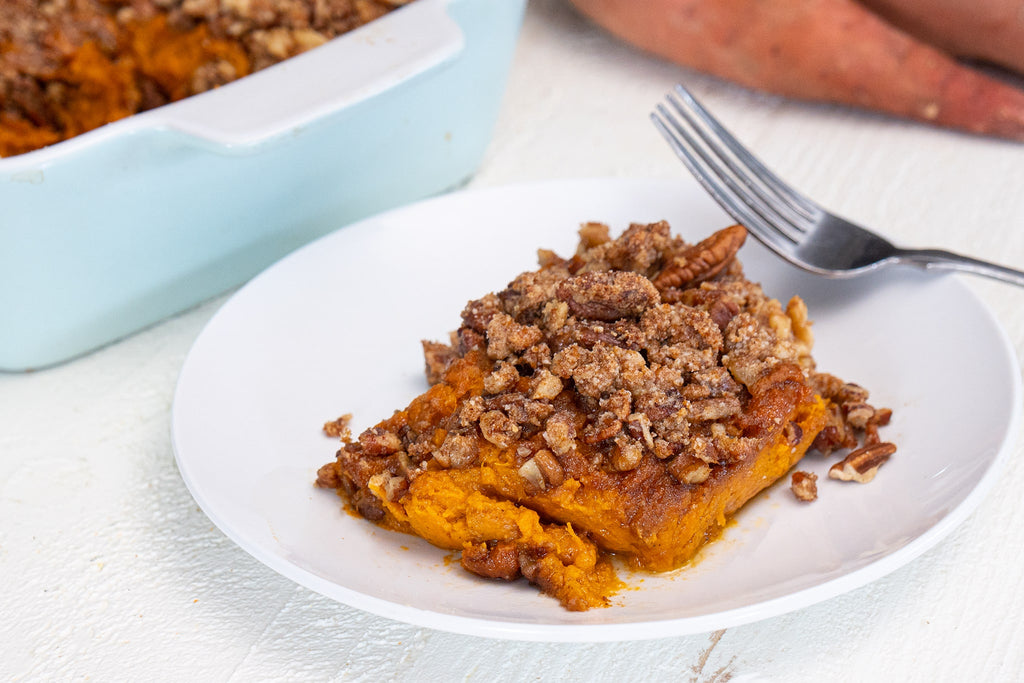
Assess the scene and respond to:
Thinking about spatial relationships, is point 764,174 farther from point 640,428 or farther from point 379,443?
point 379,443

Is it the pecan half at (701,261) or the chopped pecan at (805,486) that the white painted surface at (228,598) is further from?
the pecan half at (701,261)

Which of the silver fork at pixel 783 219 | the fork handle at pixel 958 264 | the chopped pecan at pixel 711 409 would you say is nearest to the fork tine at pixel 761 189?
the silver fork at pixel 783 219

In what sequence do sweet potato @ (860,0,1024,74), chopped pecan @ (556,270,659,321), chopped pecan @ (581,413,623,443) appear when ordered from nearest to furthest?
chopped pecan @ (581,413,623,443) → chopped pecan @ (556,270,659,321) → sweet potato @ (860,0,1024,74)

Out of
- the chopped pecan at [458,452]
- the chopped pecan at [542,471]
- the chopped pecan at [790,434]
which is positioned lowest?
the chopped pecan at [458,452]

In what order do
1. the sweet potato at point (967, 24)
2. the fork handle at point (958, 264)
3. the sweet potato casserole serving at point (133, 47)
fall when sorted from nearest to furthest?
1. the fork handle at point (958, 264)
2. the sweet potato casserole serving at point (133, 47)
3. the sweet potato at point (967, 24)

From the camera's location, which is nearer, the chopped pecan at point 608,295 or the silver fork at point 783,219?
the chopped pecan at point 608,295

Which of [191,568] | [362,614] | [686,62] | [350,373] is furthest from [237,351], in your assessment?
[686,62]

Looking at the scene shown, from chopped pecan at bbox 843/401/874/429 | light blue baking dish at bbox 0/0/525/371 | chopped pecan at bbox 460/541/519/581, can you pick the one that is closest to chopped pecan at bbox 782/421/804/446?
chopped pecan at bbox 843/401/874/429

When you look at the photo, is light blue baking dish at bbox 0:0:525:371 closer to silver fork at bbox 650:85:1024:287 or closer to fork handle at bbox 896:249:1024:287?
silver fork at bbox 650:85:1024:287
